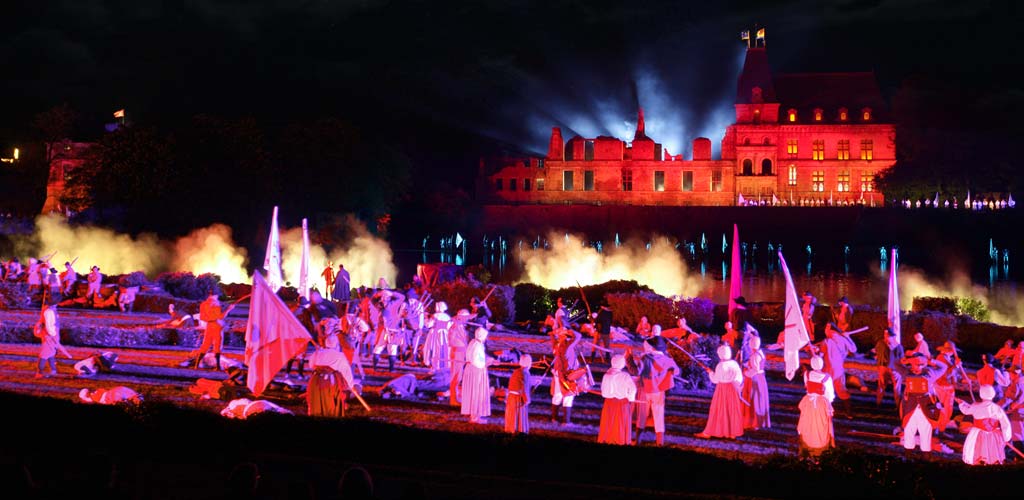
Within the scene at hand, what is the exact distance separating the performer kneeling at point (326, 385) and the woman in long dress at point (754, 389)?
5311 millimetres

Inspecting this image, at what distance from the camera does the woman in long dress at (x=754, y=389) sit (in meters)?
12.6

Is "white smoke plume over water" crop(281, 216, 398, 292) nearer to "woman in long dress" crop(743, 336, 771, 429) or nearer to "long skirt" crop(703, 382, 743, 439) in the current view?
"woman in long dress" crop(743, 336, 771, 429)

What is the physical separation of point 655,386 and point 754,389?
1837 millimetres

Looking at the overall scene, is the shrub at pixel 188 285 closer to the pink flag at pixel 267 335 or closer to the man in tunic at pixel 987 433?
the pink flag at pixel 267 335

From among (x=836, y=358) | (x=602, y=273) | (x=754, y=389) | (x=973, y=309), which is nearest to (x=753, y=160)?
(x=602, y=273)

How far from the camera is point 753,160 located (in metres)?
83.5

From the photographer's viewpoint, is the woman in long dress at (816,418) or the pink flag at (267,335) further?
the pink flag at (267,335)

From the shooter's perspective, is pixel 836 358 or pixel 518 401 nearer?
pixel 518 401

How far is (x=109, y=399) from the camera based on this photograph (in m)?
12.1

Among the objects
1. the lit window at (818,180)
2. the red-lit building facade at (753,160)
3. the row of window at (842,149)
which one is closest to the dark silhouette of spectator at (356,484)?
the red-lit building facade at (753,160)

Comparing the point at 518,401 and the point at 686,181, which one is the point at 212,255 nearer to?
the point at 518,401

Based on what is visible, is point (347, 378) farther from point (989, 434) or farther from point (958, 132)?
point (958, 132)

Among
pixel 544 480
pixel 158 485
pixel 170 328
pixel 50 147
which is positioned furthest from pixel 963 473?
pixel 50 147

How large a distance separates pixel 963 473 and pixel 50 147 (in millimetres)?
66815
